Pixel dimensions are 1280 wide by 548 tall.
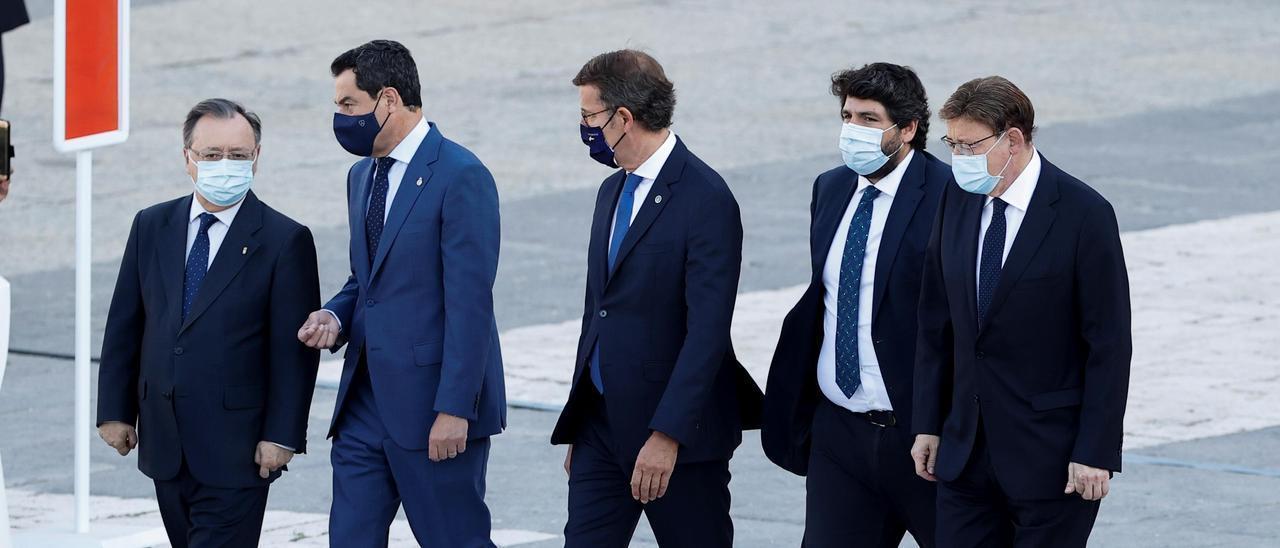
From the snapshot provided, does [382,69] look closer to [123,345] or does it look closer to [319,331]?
[319,331]

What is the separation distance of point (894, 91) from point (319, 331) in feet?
6.27

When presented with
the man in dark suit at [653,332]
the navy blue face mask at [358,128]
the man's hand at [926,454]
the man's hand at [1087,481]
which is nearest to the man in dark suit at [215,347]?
the navy blue face mask at [358,128]

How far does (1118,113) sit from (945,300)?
14.0m

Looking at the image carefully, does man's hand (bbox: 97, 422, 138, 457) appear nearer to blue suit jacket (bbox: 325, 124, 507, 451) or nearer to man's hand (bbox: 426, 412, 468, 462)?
blue suit jacket (bbox: 325, 124, 507, 451)

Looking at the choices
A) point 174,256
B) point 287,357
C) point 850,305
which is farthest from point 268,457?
point 850,305

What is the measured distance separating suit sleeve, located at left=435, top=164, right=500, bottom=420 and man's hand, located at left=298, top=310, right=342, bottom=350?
0.35 metres

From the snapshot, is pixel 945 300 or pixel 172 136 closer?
pixel 945 300

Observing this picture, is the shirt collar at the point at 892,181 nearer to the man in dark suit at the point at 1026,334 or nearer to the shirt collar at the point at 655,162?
the man in dark suit at the point at 1026,334

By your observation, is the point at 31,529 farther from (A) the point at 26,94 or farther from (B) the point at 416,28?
(B) the point at 416,28

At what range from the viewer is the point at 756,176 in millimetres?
17500

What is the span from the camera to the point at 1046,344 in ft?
20.5

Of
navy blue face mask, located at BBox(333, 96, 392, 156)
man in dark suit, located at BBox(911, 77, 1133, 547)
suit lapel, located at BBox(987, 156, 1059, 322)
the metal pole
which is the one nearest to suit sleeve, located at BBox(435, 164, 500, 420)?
navy blue face mask, located at BBox(333, 96, 392, 156)

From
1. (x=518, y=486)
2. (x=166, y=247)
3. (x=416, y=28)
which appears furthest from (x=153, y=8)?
(x=166, y=247)

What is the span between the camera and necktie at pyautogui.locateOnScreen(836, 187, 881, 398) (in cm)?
684
